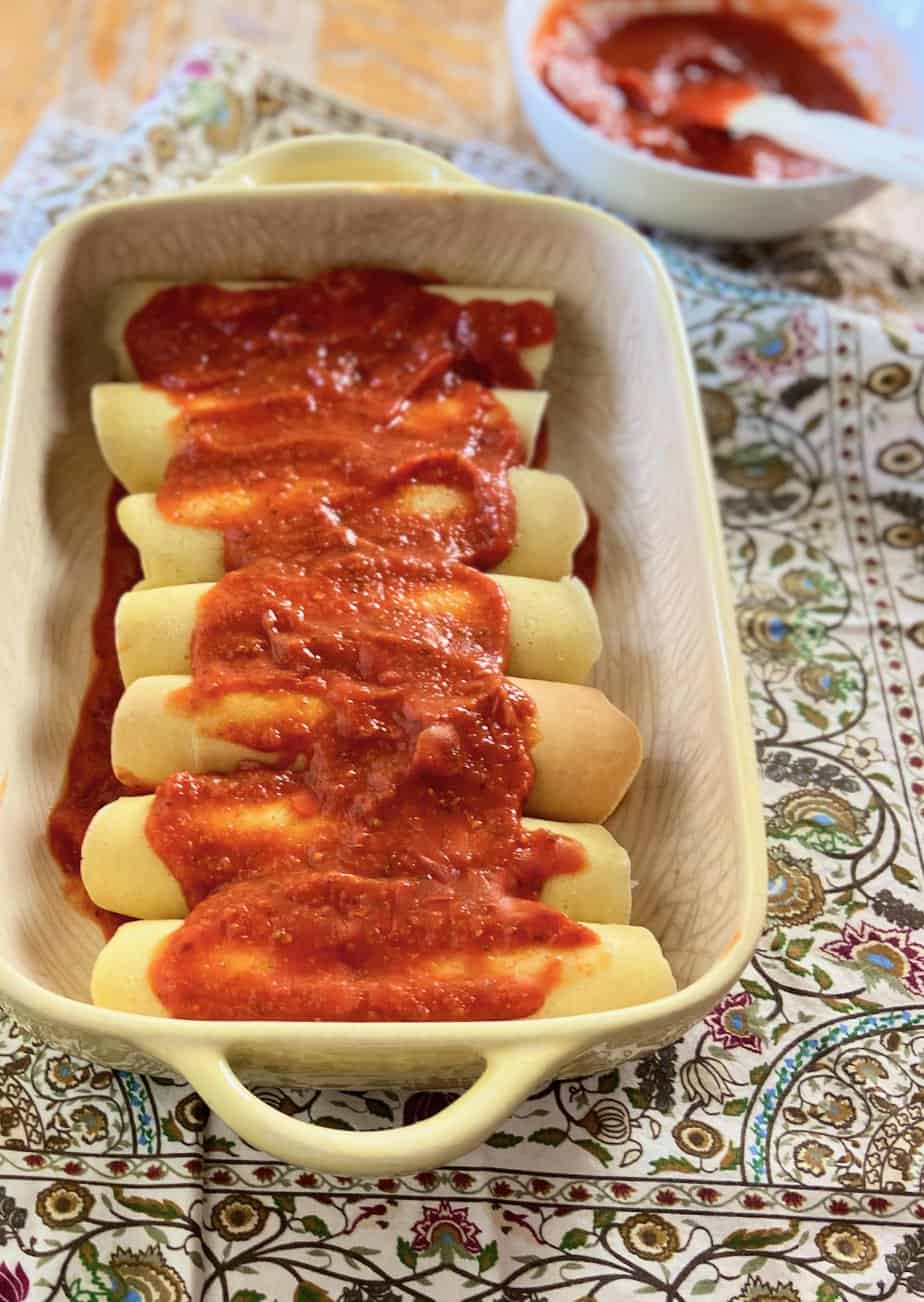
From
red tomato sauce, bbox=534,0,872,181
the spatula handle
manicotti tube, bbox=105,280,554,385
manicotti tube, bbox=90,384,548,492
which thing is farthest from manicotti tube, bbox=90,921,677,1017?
red tomato sauce, bbox=534,0,872,181

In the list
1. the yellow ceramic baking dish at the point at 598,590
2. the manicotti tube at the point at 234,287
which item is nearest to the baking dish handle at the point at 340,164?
the yellow ceramic baking dish at the point at 598,590

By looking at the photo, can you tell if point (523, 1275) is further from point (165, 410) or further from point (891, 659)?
point (165, 410)

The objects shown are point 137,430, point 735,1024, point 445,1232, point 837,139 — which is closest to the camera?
point 445,1232

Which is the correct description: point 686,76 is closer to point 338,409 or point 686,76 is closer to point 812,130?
point 812,130

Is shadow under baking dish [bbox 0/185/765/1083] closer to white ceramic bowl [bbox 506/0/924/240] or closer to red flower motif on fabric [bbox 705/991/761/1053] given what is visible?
red flower motif on fabric [bbox 705/991/761/1053]

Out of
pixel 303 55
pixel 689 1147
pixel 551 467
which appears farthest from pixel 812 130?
pixel 689 1147

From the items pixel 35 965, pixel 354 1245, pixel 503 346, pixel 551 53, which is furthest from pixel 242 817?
pixel 551 53
